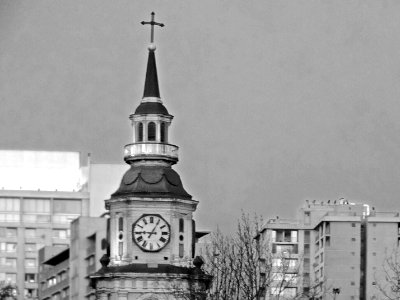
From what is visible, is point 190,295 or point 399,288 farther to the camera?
point 190,295

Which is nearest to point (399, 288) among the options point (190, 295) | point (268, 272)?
point (268, 272)

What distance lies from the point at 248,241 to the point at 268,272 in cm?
536

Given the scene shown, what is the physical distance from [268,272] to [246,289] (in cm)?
164

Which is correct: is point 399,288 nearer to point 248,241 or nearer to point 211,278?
point 248,241

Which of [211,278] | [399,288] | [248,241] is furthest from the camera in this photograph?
[211,278]

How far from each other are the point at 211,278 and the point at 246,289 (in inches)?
963

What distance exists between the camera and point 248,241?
564 ft

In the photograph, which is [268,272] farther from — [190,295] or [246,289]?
[190,295]

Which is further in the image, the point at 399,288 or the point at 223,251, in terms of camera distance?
the point at 223,251

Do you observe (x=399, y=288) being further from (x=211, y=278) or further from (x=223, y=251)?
(x=211, y=278)

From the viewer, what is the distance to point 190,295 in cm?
17862

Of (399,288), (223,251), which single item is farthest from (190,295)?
(399,288)

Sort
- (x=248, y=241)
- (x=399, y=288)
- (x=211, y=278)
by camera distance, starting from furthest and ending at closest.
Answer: (x=211, y=278) < (x=248, y=241) < (x=399, y=288)

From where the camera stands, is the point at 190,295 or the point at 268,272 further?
the point at 190,295
